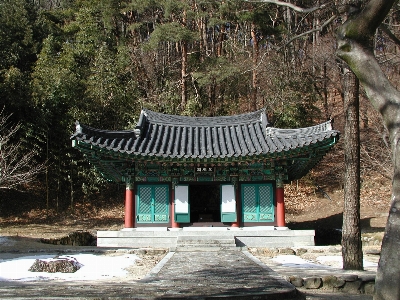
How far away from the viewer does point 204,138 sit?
48.5 feet

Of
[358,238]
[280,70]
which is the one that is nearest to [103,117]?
Answer: [280,70]

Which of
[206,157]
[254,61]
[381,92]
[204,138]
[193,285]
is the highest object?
[254,61]

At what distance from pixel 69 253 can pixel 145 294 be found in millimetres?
7213

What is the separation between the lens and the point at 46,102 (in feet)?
73.9

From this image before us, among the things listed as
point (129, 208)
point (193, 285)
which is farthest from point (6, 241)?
point (193, 285)

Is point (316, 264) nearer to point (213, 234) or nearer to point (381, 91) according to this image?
point (213, 234)

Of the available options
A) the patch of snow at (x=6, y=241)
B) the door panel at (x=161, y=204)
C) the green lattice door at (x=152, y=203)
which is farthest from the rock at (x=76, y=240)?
the door panel at (x=161, y=204)

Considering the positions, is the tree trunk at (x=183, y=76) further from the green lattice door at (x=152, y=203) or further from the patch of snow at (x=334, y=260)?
the patch of snow at (x=334, y=260)

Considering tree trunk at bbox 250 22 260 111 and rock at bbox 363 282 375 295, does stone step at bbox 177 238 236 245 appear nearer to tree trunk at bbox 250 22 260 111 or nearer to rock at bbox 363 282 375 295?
rock at bbox 363 282 375 295

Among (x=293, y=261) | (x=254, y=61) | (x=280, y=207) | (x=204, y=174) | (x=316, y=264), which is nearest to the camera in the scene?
(x=316, y=264)

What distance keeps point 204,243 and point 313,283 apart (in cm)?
599

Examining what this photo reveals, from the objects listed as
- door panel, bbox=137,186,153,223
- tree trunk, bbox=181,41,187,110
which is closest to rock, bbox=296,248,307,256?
door panel, bbox=137,186,153,223

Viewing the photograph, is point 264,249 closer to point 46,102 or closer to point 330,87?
point 46,102

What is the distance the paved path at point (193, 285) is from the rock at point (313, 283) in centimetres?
32
